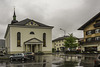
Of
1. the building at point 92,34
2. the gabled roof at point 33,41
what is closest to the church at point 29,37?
the gabled roof at point 33,41

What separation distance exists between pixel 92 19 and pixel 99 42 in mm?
7860

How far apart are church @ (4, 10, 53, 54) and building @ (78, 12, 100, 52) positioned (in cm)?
1468

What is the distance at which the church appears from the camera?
55.5 meters

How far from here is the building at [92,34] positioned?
151 feet

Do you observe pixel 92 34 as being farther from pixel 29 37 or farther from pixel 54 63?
pixel 54 63

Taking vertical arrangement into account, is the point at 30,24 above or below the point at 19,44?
above

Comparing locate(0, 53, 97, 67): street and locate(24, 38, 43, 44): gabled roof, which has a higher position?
locate(24, 38, 43, 44): gabled roof

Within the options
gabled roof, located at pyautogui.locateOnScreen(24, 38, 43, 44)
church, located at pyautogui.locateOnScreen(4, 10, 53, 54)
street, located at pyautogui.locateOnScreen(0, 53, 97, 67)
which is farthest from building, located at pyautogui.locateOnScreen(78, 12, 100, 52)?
street, located at pyautogui.locateOnScreen(0, 53, 97, 67)

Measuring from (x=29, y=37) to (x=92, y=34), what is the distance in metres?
22.5

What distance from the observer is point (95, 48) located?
4653cm

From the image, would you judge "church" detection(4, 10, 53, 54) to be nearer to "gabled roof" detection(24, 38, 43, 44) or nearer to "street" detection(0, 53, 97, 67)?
"gabled roof" detection(24, 38, 43, 44)

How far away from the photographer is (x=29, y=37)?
5809 centimetres

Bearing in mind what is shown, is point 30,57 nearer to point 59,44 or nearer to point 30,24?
point 30,24

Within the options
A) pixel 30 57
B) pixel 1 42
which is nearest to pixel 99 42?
→ pixel 30 57
